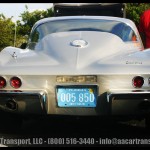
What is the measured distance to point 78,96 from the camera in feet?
14.6

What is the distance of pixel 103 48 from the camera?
5121mm

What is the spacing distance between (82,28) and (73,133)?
1.52 meters

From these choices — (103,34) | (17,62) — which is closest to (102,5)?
(103,34)

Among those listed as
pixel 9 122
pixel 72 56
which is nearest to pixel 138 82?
pixel 72 56

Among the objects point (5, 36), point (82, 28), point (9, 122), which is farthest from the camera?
point (5, 36)

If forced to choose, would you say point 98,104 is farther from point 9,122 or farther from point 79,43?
point 9,122

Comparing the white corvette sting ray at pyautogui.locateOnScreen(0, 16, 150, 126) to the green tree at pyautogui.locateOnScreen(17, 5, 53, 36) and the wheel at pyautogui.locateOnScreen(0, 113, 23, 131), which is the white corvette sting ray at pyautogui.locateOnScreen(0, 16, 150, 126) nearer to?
the wheel at pyautogui.locateOnScreen(0, 113, 23, 131)

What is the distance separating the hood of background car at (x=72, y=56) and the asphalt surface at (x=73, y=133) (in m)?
0.56

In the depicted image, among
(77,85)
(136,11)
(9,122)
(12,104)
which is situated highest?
(136,11)

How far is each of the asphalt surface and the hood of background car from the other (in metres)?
0.56

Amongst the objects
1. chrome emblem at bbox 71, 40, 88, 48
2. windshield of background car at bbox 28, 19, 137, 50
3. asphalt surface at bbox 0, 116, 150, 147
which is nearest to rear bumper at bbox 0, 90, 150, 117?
asphalt surface at bbox 0, 116, 150, 147

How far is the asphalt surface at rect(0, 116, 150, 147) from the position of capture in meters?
4.71

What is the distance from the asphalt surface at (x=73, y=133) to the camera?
471cm

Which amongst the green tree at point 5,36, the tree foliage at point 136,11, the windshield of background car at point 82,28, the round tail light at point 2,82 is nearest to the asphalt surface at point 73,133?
the round tail light at point 2,82
